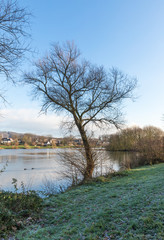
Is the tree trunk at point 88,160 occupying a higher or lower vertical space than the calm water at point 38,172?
higher

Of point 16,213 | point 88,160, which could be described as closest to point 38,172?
point 88,160

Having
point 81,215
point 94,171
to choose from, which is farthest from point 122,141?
point 81,215

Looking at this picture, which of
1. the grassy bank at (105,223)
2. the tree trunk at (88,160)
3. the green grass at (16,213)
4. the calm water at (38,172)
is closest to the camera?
the grassy bank at (105,223)

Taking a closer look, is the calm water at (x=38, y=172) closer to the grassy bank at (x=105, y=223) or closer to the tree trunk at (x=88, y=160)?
the tree trunk at (x=88, y=160)

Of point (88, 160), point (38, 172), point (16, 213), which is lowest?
point (38, 172)

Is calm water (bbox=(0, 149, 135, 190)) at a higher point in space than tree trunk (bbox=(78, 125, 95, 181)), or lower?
lower

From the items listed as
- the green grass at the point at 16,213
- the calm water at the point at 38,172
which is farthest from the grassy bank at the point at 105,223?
the calm water at the point at 38,172

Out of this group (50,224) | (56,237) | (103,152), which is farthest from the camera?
(103,152)

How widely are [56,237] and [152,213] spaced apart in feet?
6.94

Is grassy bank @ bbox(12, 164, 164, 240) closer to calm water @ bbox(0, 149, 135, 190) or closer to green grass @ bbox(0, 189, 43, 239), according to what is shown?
green grass @ bbox(0, 189, 43, 239)

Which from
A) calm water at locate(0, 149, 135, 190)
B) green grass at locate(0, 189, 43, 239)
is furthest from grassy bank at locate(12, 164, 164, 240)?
calm water at locate(0, 149, 135, 190)

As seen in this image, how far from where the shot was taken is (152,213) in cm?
371

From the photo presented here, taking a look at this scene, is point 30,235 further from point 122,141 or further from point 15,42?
point 122,141

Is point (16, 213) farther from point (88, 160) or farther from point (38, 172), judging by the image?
point (38, 172)
